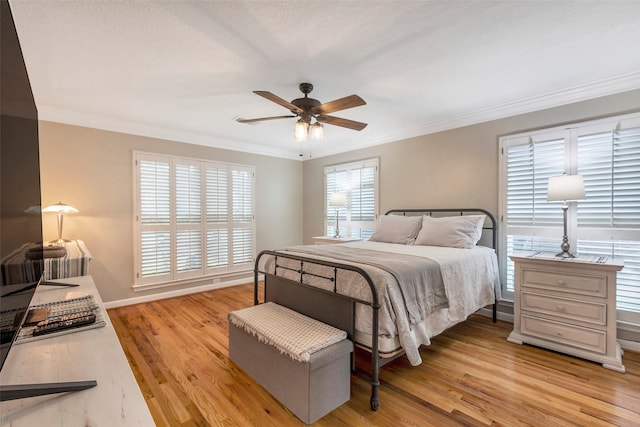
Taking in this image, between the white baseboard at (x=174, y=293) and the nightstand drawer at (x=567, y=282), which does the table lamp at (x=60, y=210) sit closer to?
the white baseboard at (x=174, y=293)

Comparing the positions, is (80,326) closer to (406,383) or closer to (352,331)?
(352,331)

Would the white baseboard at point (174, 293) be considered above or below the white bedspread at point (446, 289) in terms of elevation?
below

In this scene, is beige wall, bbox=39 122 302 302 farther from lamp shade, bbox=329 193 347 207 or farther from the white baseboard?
lamp shade, bbox=329 193 347 207

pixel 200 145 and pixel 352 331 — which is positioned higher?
pixel 200 145

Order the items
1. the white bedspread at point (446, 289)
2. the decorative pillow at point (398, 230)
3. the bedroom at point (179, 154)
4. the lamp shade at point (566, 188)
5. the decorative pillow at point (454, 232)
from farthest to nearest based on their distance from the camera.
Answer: the decorative pillow at point (398, 230), the bedroom at point (179, 154), the decorative pillow at point (454, 232), the lamp shade at point (566, 188), the white bedspread at point (446, 289)

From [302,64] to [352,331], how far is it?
2.16 metres

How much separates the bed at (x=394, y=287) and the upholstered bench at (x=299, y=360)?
182 mm

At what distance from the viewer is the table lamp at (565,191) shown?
2641 millimetres

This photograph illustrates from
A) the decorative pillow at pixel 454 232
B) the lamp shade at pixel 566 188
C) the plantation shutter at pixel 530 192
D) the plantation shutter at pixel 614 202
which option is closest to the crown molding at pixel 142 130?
the decorative pillow at pixel 454 232

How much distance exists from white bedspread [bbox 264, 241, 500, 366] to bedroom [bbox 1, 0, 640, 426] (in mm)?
966

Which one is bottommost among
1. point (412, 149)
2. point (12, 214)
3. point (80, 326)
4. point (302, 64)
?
point (80, 326)

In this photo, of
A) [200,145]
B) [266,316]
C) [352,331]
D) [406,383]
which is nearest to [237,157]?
[200,145]

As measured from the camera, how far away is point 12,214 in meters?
0.89

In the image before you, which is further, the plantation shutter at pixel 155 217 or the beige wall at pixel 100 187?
the plantation shutter at pixel 155 217
